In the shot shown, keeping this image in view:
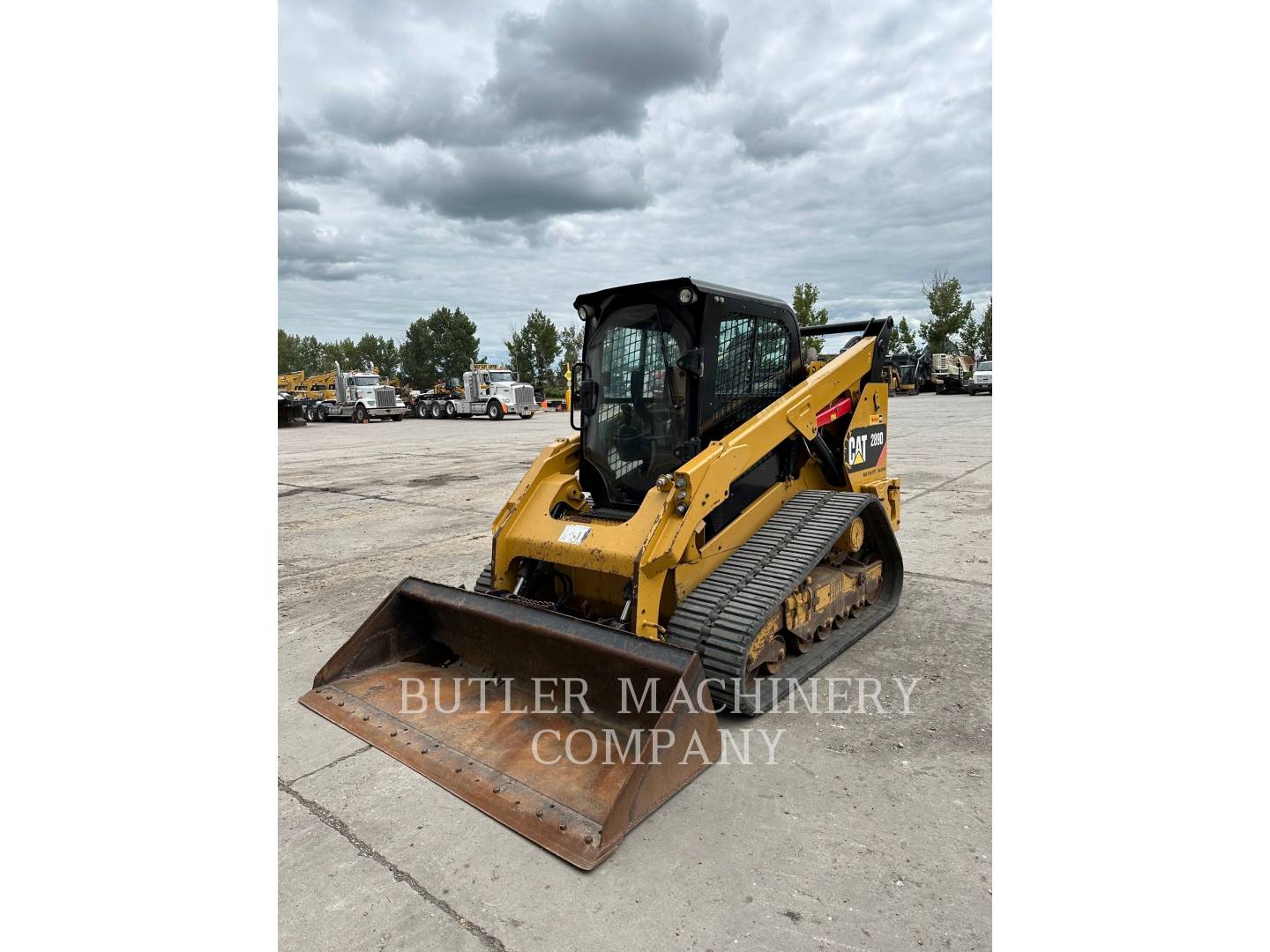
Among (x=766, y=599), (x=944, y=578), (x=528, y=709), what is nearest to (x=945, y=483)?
(x=944, y=578)

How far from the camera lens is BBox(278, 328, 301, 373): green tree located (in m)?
85.1

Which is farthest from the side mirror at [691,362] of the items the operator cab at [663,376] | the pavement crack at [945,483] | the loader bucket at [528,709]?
the pavement crack at [945,483]

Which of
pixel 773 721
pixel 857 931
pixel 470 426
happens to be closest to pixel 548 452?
pixel 773 721

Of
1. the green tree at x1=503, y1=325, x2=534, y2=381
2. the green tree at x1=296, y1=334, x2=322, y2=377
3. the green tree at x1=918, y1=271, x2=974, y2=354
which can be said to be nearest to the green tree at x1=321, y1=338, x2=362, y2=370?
the green tree at x1=296, y1=334, x2=322, y2=377

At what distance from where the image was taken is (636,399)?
4406mm

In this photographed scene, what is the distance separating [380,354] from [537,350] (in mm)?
29287

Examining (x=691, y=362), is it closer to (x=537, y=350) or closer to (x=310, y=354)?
(x=537, y=350)

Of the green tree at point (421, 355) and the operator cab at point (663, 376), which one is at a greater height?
the green tree at point (421, 355)

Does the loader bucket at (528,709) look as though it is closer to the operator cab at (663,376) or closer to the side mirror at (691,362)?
the operator cab at (663,376)

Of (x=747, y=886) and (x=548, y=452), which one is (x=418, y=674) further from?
(x=747, y=886)

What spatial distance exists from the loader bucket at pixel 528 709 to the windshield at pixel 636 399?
1150mm

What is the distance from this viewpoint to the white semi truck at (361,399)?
32.7 meters

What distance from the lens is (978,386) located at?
3672 centimetres

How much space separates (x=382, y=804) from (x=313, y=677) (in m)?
1.51
